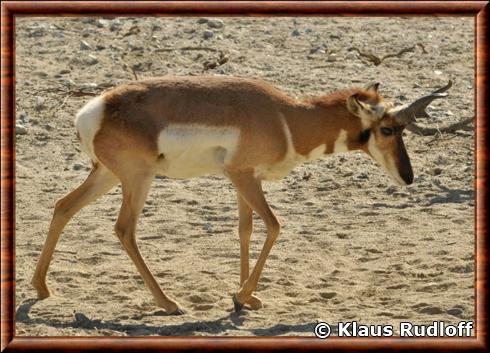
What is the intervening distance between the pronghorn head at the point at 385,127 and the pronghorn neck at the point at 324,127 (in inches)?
3.3

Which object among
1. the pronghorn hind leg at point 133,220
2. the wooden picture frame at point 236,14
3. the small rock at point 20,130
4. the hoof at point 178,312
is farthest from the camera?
the small rock at point 20,130

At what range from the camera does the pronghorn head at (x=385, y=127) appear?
9508 mm

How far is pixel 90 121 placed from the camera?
355 inches

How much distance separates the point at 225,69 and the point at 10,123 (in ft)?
21.1

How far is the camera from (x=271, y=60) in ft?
49.4

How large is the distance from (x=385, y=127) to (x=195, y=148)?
160cm

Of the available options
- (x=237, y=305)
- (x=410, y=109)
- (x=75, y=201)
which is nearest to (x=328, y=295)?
(x=237, y=305)

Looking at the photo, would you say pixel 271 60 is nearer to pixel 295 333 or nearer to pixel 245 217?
pixel 245 217

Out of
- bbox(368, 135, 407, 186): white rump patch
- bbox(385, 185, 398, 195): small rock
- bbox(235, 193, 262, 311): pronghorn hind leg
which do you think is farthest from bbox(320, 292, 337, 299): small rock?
bbox(385, 185, 398, 195): small rock

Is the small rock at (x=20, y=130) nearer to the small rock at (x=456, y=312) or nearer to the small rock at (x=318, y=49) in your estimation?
the small rock at (x=318, y=49)

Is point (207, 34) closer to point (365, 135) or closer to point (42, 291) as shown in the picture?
point (365, 135)

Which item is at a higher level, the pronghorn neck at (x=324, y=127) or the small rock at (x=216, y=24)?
the small rock at (x=216, y=24)

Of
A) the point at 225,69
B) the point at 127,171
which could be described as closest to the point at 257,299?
the point at 127,171

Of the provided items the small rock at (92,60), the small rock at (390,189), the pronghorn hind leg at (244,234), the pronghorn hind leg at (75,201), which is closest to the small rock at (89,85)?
the small rock at (92,60)
